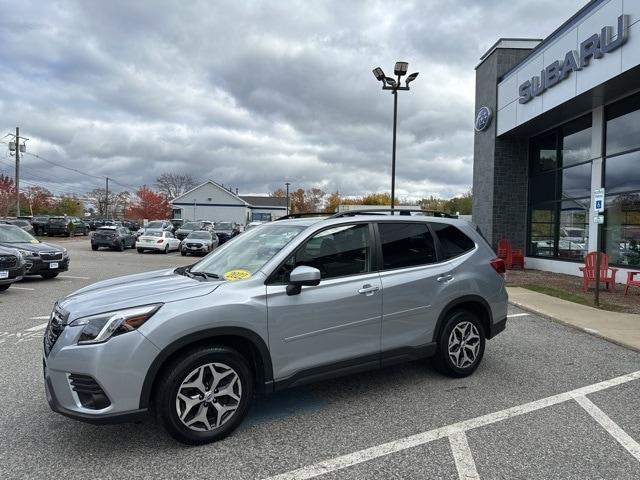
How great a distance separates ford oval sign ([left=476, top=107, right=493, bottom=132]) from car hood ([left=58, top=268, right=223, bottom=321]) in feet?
56.4

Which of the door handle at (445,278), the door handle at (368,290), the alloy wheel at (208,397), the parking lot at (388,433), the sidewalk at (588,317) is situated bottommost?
the parking lot at (388,433)

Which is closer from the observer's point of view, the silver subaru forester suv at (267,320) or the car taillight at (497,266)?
the silver subaru forester suv at (267,320)

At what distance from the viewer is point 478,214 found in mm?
19406

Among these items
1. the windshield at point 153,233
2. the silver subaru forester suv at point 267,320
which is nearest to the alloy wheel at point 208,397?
the silver subaru forester suv at point 267,320

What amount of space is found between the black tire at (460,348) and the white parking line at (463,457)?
1152 mm

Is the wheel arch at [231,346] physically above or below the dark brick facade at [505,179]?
below

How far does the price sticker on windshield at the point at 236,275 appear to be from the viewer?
3643mm

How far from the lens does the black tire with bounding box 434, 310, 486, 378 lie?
4.62 metres

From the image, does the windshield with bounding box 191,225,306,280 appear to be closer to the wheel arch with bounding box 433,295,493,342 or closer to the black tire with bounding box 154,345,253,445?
the black tire with bounding box 154,345,253,445

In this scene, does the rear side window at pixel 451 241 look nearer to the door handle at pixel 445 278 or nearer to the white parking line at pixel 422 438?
the door handle at pixel 445 278

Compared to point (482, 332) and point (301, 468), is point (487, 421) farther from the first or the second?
point (301, 468)

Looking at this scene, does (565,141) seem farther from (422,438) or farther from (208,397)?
Result: (208,397)

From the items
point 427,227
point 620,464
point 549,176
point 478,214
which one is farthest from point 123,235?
point 620,464

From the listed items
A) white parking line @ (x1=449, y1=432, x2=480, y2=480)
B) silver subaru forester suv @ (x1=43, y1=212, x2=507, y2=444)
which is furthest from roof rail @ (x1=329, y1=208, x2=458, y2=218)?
white parking line @ (x1=449, y1=432, x2=480, y2=480)
